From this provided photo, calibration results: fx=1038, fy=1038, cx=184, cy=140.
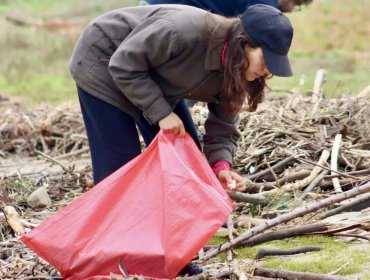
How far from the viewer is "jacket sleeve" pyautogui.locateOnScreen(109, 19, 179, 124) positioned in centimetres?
451

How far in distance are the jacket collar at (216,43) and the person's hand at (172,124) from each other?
0.95 ft

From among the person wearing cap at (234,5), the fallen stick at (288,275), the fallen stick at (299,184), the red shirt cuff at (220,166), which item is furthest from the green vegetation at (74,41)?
the fallen stick at (288,275)

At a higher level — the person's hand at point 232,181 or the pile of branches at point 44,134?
the person's hand at point 232,181

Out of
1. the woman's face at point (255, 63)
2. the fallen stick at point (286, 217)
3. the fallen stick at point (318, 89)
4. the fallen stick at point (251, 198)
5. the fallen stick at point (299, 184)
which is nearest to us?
the woman's face at point (255, 63)

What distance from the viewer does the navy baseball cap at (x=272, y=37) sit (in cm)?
434

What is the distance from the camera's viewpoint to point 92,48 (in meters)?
4.89

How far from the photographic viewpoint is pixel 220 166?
4910 mm

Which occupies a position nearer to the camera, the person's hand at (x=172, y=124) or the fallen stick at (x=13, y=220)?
the person's hand at (x=172, y=124)

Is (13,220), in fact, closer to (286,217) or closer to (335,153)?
(286,217)

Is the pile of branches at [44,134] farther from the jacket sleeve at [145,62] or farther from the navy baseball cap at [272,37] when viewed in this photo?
the navy baseball cap at [272,37]

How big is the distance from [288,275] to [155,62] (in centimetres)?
113

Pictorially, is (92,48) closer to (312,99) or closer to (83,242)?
(83,242)

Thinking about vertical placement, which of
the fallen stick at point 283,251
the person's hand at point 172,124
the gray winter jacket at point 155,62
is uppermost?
the gray winter jacket at point 155,62

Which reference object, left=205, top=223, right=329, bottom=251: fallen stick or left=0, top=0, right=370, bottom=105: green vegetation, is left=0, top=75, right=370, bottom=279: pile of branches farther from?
left=0, top=0, right=370, bottom=105: green vegetation
